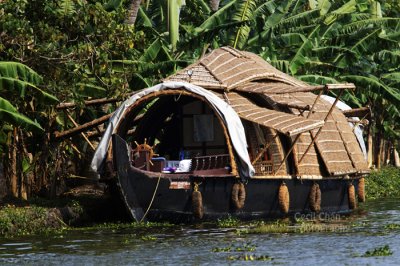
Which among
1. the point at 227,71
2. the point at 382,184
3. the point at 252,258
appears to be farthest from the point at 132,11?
the point at 252,258

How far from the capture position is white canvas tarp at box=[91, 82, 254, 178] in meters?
20.5

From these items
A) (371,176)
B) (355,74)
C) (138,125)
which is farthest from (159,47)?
(371,176)

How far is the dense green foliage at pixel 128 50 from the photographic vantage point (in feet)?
71.2

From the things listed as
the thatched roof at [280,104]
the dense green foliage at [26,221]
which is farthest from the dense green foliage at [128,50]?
the thatched roof at [280,104]

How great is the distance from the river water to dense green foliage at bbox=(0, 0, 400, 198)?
2.95 metres

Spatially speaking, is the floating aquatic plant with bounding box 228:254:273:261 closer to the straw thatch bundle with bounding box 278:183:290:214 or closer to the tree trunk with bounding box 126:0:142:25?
the straw thatch bundle with bounding box 278:183:290:214

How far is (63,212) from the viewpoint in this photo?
21.0 meters

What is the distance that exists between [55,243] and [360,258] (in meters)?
5.61

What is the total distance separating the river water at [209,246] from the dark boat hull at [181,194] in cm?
34

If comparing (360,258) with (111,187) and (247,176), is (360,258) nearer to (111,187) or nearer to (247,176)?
(247,176)

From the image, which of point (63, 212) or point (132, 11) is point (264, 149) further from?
point (132, 11)

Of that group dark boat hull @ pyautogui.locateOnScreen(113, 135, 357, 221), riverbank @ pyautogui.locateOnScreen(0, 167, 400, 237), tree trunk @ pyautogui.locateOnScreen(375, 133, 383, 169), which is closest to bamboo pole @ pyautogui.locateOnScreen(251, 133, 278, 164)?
dark boat hull @ pyautogui.locateOnScreen(113, 135, 357, 221)

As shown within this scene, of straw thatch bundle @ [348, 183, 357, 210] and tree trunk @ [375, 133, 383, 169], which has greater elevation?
tree trunk @ [375, 133, 383, 169]

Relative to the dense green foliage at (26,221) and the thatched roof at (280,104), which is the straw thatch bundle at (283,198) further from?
the dense green foliage at (26,221)
